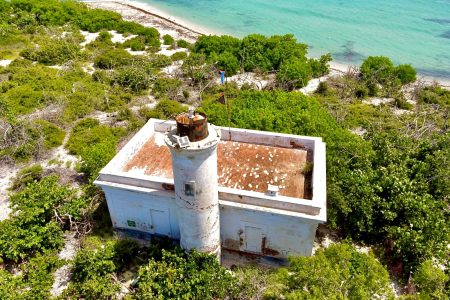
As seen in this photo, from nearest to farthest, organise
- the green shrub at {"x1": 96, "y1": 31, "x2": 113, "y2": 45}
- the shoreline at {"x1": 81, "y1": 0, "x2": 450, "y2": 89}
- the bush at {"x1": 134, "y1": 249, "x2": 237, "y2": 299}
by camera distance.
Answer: the bush at {"x1": 134, "y1": 249, "x2": 237, "y2": 299}, the green shrub at {"x1": 96, "y1": 31, "x2": 113, "y2": 45}, the shoreline at {"x1": 81, "y1": 0, "x2": 450, "y2": 89}

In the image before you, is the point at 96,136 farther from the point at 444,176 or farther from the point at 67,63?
the point at 444,176

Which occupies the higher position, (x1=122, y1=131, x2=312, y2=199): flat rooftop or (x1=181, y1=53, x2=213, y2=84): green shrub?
(x1=122, y1=131, x2=312, y2=199): flat rooftop

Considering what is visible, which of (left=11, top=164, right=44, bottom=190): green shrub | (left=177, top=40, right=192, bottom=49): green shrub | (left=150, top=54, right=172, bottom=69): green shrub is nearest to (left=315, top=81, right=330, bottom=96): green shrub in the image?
(left=150, top=54, right=172, bottom=69): green shrub

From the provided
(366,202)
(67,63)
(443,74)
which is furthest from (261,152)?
(443,74)

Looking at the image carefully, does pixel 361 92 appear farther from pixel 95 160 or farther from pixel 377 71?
pixel 95 160

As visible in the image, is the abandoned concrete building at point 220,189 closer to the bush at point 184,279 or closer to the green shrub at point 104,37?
A: the bush at point 184,279

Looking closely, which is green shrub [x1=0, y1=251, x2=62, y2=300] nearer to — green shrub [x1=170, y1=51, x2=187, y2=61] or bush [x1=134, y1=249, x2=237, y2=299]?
bush [x1=134, y1=249, x2=237, y2=299]

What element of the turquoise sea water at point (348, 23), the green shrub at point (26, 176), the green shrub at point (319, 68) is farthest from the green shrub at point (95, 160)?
the turquoise sea water at point (348, 23)
